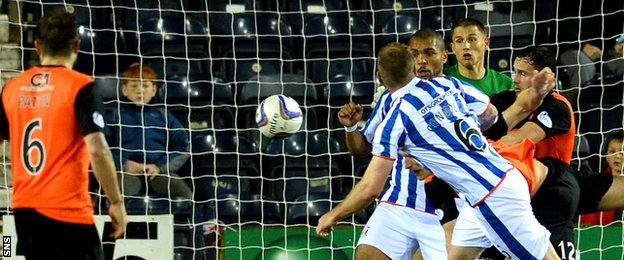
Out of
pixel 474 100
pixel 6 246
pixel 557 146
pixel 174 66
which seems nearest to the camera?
pixel 474 100

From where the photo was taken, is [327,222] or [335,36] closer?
[327,222]

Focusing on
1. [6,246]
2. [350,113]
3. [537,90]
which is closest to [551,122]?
[537,90]

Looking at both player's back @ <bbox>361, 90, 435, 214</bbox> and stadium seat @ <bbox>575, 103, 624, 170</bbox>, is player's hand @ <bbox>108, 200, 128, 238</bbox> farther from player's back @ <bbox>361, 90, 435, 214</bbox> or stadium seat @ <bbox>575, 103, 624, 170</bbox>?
stadium seat @ <bbox>575, 103, 624, 170</bbox>

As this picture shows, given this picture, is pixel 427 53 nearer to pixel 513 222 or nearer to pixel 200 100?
pixel 513 222

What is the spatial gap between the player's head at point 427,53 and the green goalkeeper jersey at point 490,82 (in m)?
0.51

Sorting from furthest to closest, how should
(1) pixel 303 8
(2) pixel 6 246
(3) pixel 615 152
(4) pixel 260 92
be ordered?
Result: (1) pixel 303 8 → (4) pixel 260 92 → (3) pixel 615 152 → (2) pixel 6 246

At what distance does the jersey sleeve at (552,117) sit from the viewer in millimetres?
6645

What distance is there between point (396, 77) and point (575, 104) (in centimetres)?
440

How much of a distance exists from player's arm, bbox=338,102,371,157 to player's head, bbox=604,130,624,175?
7.48 ft

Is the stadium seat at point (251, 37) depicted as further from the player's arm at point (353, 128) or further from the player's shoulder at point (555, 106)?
the player's shoulder at point (555, 106)

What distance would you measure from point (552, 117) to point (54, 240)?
2868mm

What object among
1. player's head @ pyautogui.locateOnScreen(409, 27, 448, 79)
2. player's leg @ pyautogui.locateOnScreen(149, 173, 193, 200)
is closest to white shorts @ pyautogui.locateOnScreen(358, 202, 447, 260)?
player's head @ pyautogui.locateOnScreen(409, 27, 448, 79)

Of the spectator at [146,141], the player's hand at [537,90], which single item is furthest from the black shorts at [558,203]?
the spectator at [146,141]

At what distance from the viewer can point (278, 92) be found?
31.8 feet
